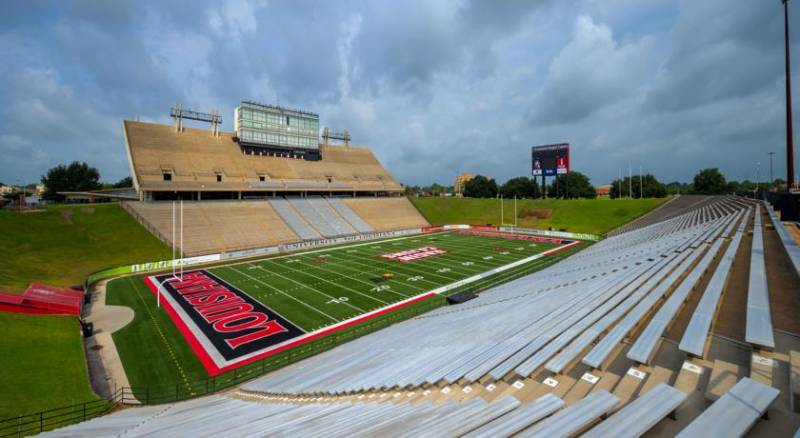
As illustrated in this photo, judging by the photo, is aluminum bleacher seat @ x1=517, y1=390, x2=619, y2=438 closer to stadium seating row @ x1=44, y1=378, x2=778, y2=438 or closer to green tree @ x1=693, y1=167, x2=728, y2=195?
stadium seating row @ x1=44, y1=378, x2=778, y2=438

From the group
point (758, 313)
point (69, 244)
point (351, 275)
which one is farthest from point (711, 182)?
point (69, 244)

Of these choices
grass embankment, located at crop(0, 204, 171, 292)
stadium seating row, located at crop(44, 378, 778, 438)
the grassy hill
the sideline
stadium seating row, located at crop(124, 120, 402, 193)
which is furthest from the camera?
the grassy hill

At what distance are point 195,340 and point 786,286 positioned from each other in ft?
72.0

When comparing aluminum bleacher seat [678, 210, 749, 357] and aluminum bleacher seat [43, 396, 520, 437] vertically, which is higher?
aluminum bleacher seat [678, 210, 749, 357]

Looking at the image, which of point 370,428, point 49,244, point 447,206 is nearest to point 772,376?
point 370,428

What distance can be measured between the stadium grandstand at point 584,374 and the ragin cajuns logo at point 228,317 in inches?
200

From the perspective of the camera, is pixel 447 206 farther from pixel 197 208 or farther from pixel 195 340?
pixel 195 340

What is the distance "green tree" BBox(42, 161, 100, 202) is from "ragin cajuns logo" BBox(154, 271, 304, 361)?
208ft

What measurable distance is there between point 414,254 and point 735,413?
114 feet

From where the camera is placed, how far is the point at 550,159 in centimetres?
6400

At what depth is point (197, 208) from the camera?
4656cm

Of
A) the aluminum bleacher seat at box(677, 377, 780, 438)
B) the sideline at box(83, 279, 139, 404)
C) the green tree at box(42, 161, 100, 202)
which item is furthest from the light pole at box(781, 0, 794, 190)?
the green tree at box(42, 161, 100, 202)

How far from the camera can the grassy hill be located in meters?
59.2

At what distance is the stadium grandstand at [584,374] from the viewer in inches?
146
